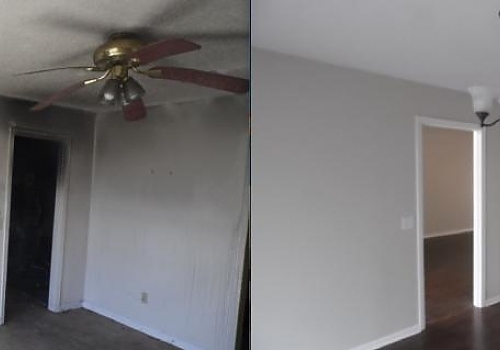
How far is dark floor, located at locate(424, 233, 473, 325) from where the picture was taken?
3127mm

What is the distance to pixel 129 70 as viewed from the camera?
0.75 metres

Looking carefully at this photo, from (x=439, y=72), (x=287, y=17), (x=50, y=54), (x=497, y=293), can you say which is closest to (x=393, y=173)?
(x=439, y=72)

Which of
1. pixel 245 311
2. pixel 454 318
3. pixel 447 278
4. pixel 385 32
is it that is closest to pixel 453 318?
pixel 454 318

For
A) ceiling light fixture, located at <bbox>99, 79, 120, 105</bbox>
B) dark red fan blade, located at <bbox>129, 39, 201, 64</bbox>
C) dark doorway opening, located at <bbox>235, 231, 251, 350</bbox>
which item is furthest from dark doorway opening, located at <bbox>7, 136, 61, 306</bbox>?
dark doorway opening, located at <bbox>235, 231, 251, 350</bbox>

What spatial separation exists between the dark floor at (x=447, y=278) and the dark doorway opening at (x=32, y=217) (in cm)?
285

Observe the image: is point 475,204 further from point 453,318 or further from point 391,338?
point 391,338

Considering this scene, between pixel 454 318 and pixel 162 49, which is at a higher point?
pixel 162 49

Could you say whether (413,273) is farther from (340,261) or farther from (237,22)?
(237,22)

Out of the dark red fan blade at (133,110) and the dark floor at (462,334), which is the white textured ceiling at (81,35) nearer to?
the dark red fan blade at (133,110)

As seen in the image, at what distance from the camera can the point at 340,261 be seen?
201 centimetres

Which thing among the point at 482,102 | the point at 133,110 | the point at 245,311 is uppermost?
the point at 482,102

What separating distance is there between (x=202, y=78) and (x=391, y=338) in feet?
7.50

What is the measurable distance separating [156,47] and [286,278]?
121 centimetres

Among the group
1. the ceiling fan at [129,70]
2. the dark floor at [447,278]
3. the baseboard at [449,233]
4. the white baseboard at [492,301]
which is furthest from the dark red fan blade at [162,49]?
the baseboard at [449,233]
